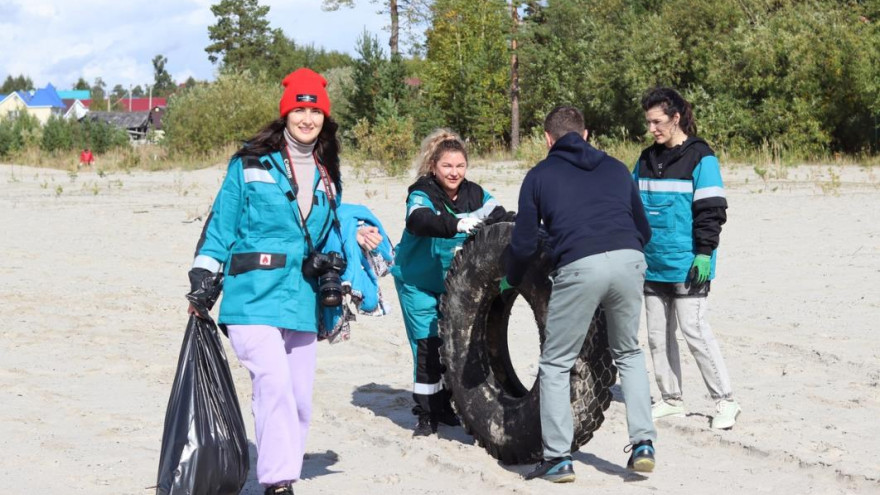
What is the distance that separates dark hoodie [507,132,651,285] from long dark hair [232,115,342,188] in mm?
849

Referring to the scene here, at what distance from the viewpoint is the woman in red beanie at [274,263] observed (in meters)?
4.80

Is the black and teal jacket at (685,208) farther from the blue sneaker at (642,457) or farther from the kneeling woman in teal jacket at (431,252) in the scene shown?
the blue sneaker at (642,457)

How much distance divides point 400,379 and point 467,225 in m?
2.41

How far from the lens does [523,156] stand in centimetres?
2547

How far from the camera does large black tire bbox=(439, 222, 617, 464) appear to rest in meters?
5.52

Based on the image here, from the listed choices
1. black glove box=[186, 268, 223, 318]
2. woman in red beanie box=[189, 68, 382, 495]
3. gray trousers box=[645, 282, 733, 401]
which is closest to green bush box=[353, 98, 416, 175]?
gray trousers box=[645, 282, 733, 401]

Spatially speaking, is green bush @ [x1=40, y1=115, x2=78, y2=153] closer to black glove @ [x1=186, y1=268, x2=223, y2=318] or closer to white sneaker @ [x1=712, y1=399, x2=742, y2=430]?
white sneaker @ [x1=712, y1=399, x2=742, y2=430]

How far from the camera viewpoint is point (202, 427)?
477 centimetres

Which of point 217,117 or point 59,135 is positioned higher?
point 217,117

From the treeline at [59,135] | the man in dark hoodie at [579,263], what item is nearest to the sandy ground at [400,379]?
the man in dark hoodie at [579,263]

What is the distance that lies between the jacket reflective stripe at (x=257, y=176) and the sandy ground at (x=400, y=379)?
1525 mm

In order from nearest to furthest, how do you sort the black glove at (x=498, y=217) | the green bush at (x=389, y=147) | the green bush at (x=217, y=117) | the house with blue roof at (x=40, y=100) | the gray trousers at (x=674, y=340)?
the black glove at (x=498, y=217)
the gray trousers at (x=674, y=340)
the green bush at (x=389, y=147)
the green bush at (x=217, y=117)
the house with blue roof at (x=40, y=100)

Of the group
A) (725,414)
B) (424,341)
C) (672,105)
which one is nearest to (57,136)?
(424,341)

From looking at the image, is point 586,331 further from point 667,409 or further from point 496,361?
point 667,409
